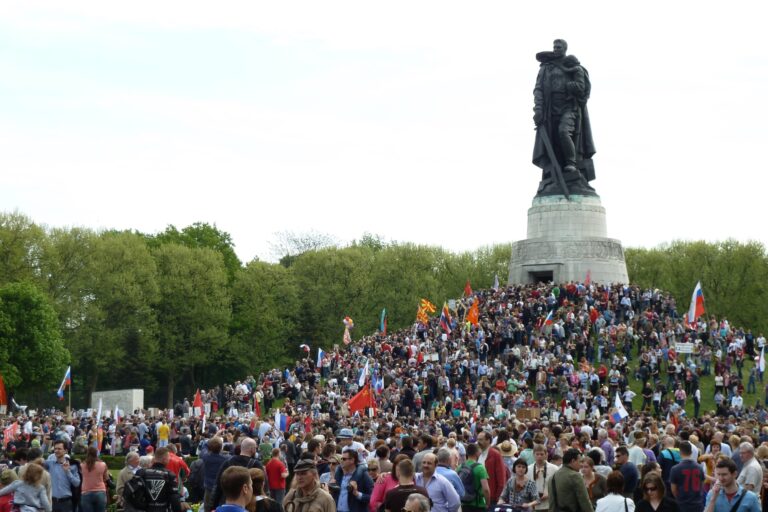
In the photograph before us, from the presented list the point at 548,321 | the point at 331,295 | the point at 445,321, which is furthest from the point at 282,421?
the point at 331,295

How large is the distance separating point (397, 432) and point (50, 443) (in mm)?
10245

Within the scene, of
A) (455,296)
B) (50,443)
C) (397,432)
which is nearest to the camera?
(397,432)

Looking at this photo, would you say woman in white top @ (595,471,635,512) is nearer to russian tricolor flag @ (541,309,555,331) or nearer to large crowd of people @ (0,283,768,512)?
large crowd of people @ (0,283,768,512)

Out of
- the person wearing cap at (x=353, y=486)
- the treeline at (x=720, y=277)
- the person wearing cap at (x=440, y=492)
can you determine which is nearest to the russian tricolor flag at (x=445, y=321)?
the treeline at (x=720, y=277)

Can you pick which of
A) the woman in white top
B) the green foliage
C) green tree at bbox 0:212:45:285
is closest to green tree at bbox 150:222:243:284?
green tree at bbox 0:212:45:285

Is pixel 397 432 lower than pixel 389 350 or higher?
lower

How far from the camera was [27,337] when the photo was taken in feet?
186

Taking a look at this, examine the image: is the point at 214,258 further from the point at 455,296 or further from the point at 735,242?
the point at 735,242

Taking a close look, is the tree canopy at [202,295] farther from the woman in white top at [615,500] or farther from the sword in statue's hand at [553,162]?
the woman in white top at [615,500]

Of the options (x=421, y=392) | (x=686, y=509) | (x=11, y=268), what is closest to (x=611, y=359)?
(x=421, y=392)

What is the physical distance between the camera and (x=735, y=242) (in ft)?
253

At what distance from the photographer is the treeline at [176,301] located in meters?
59.0

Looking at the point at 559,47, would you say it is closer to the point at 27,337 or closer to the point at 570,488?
the point at 27,337

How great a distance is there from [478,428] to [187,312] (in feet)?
153
